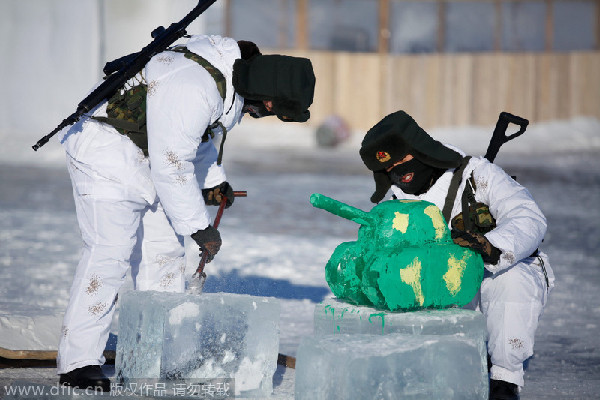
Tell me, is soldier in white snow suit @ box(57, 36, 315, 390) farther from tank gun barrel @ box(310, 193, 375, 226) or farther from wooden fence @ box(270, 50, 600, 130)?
wooden fence @ box(270, 50, 600, 130)

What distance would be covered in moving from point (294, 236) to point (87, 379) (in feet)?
15.5

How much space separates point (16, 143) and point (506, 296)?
1317cm

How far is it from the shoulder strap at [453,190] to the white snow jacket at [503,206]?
0.9 inches

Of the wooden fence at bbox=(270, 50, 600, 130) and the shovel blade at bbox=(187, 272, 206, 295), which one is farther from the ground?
the wooden fence at bbox=(270, 50, 600, 130)

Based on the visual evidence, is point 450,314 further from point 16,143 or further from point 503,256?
point 16,143

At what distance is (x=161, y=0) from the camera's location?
1747 cm

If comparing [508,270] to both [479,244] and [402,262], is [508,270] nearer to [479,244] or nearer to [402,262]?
[479,244]

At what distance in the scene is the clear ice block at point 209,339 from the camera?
425 centimetres

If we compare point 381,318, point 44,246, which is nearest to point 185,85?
point 381,318

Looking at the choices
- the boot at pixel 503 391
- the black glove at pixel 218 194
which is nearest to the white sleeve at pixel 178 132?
the black glove at pixel 218 194

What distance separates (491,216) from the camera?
4.60 meters

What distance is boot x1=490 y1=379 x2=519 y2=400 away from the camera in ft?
14.5

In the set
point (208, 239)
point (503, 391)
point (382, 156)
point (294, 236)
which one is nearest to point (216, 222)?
point (208, 239)

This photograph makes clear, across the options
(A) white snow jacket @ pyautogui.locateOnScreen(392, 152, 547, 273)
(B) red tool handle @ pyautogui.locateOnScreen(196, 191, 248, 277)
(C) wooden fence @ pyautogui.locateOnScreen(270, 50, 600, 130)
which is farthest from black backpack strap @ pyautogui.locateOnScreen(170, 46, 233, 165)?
(C) wooden fence @ pyautogui.locateOnScreen(270, 50, 600, 130)
